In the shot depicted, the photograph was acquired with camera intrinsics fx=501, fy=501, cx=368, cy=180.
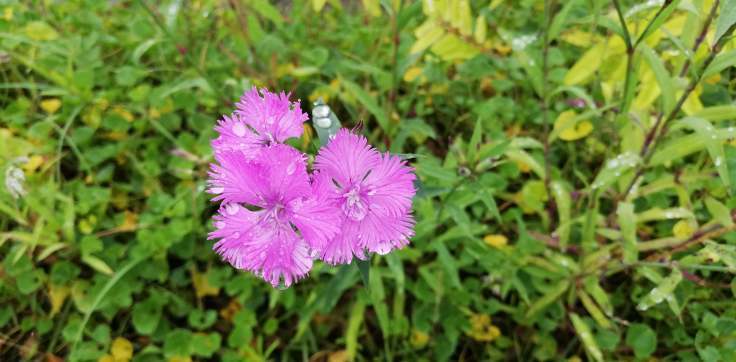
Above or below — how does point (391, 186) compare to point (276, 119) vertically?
below

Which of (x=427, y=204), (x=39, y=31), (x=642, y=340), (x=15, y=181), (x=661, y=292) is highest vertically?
(x=39, y=31)

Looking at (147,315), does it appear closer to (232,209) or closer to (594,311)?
(232,209)

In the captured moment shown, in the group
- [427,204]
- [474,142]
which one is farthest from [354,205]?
[427,204]

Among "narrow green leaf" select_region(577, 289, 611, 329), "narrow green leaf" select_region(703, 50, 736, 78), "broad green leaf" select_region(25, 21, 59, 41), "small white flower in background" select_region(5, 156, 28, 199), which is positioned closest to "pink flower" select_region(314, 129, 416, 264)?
"narrow green leaf" select_region(703, 50, 736, 78)

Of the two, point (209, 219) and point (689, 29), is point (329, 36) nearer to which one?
point (209, 219)

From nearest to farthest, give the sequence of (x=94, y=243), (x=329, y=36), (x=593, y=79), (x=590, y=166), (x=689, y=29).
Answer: (x=689, y=29) < (x=94, y=243) < (x=593, y=79) < (x=590, y=166) < (x=329, y=36)

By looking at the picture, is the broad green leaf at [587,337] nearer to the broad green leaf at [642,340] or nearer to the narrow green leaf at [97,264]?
the broad green leaf at [642,340]

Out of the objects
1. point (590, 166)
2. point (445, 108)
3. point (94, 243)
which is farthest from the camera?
point (445, 108)

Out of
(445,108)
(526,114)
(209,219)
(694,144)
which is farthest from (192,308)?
(694,144)
